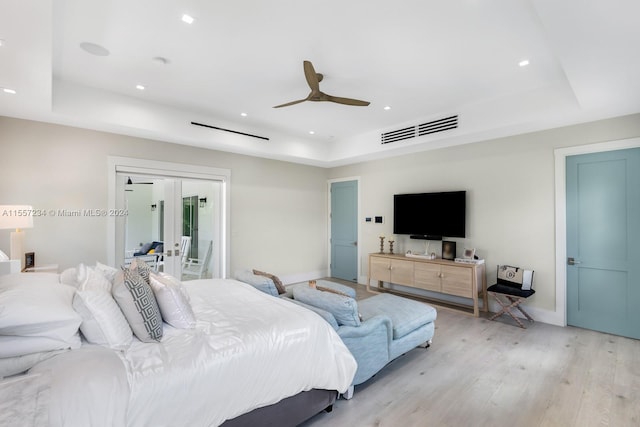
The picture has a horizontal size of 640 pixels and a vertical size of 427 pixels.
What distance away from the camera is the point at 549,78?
11.3ft

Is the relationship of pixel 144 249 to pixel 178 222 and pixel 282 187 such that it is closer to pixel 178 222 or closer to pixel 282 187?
pixel 178 222

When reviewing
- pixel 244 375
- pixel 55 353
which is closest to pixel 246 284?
pixel 244 375

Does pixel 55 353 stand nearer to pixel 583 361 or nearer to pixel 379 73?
pixel 379 73

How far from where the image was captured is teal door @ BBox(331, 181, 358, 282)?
6535 millimetres

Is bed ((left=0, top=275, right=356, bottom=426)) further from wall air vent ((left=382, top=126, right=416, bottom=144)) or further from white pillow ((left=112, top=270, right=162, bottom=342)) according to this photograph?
wall air vent ((left=382, top=126, right=416, bottom=144))

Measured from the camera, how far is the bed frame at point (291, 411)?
1.78m

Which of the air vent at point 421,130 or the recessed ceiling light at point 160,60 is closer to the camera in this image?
the recessed ceiling light at point 160,60

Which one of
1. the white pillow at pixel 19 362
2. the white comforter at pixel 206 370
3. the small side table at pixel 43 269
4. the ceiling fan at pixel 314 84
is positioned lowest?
the white comforter at pixel 206 370

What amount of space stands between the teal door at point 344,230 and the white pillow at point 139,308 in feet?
16.1

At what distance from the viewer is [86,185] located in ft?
13.4

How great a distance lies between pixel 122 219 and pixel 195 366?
3.64m

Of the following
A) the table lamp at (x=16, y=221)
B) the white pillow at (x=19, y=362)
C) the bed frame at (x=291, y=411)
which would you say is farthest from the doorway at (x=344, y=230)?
the white pillow at (x=19, y=362)

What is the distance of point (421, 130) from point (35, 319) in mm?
4810

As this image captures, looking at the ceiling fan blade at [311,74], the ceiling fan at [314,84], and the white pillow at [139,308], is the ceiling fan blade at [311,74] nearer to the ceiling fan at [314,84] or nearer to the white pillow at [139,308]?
the ceiling fan at [314,84]
